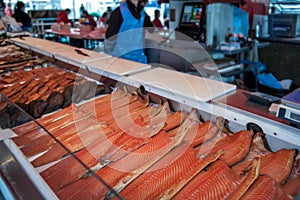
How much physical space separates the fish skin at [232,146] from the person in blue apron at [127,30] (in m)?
2.26

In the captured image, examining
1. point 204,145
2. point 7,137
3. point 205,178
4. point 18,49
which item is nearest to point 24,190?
point 7,137

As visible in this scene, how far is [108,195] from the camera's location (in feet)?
2.90

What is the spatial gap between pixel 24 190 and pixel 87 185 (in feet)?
0.68

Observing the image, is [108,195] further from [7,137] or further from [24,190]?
[7,137]

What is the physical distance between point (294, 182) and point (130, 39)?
2.68 meters

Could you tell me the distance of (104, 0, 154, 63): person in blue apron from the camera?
10.3 feet

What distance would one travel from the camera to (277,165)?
1008mm

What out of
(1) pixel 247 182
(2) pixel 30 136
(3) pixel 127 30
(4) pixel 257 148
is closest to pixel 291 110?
(4) pixel 257 148

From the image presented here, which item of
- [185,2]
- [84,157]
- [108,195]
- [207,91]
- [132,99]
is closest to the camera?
[108,195]

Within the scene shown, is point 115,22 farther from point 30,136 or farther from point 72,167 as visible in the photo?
point 72,167

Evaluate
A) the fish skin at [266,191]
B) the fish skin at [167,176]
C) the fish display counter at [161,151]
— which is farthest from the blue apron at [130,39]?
the fish skin at [266,191]

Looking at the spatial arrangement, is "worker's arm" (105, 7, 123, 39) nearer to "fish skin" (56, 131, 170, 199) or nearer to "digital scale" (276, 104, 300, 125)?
"fish skin" (56, 131, 170, 199)

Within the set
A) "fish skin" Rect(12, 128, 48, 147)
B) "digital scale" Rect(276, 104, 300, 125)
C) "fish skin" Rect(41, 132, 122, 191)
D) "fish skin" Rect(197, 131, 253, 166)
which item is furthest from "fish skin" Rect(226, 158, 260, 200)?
"fish skin" Rect(12, 128, 48, 147)

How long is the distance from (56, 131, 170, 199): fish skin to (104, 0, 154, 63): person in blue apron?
2.23 m
